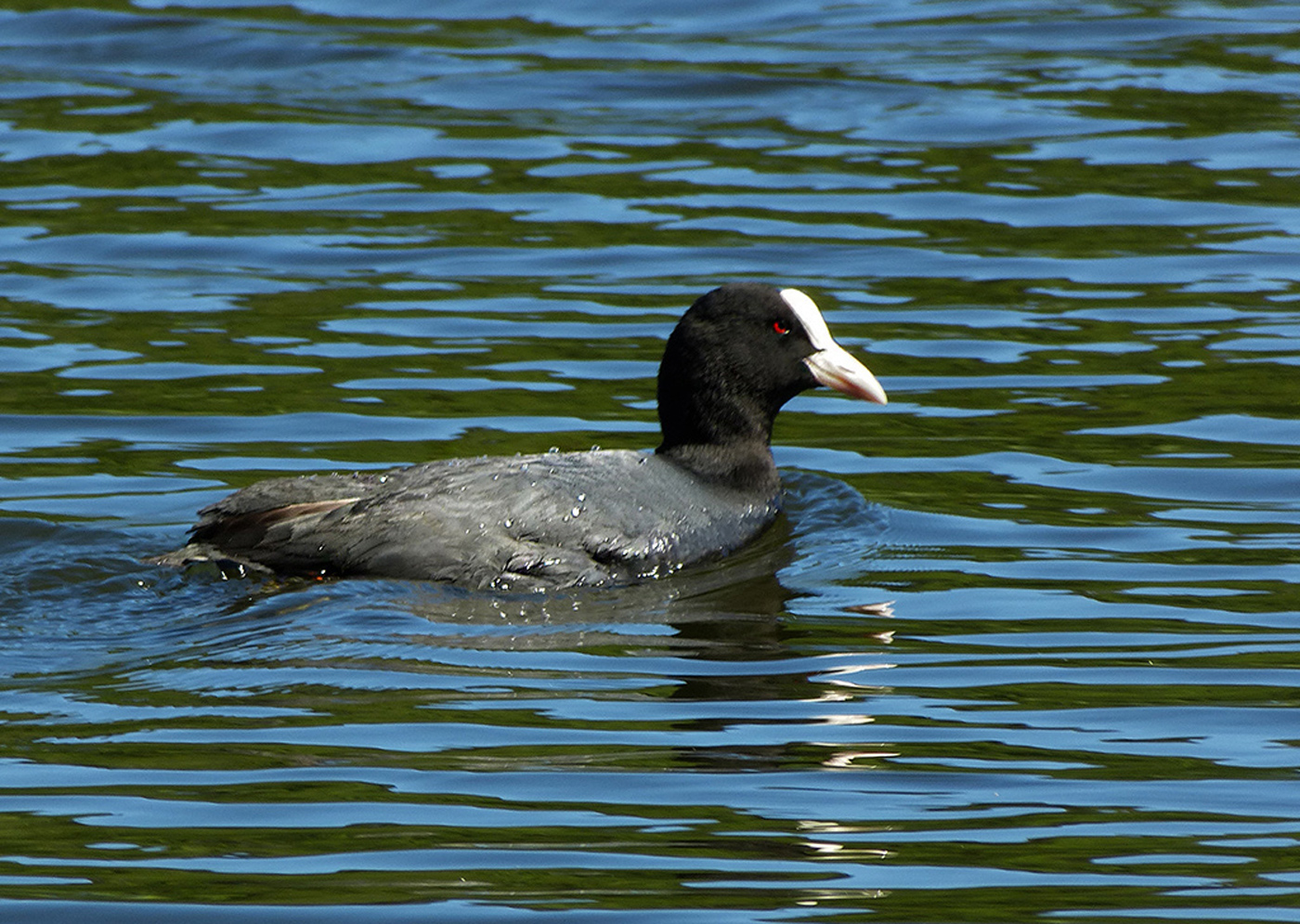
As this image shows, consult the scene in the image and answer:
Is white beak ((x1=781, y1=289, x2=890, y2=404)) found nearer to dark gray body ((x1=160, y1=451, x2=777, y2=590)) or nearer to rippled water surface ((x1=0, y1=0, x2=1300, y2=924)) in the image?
rippled water surface ((x1=0, y1=0, x2=1300, y2=924))

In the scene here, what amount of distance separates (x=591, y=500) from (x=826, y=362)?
3.94 ft

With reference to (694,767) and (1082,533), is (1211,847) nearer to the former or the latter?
(694,767)

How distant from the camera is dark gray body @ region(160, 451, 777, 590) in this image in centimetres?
660

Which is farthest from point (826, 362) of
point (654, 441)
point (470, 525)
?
point (470, 525)

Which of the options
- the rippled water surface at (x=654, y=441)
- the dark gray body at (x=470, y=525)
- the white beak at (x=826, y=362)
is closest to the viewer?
the rippled water surface at (x=654, y=441)

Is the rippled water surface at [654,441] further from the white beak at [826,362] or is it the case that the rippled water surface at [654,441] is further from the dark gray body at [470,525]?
the white beak at [826,362]

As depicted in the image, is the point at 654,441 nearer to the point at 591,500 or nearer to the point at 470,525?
the point at 591,500

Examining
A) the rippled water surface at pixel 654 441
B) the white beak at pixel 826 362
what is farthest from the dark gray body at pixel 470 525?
the white beak at pixel 826 362

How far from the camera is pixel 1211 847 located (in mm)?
4453

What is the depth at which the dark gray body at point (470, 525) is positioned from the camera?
6602 millimetres

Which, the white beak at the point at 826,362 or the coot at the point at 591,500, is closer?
the coot at the point at 591,500

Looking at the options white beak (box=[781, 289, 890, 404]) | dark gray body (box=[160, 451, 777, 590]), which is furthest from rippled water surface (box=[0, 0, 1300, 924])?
white beak (box=[781, 289, 890, 404])

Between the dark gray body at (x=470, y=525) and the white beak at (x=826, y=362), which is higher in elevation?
the white beak at (x=826, y=362)

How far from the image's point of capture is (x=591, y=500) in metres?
6.88
